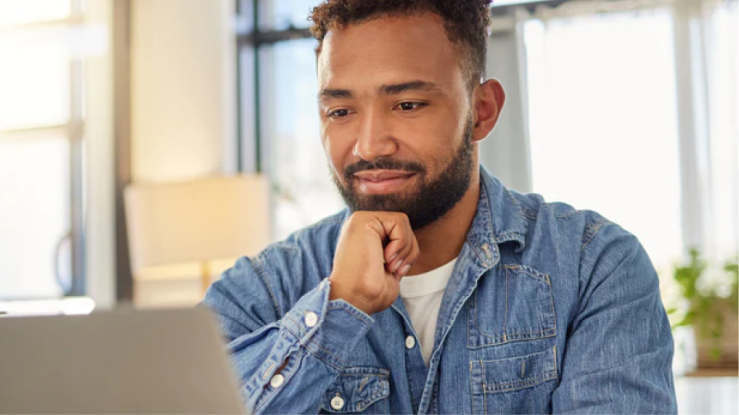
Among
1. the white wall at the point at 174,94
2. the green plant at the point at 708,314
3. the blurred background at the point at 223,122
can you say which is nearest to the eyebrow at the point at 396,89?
the green plant at the point at 708,314

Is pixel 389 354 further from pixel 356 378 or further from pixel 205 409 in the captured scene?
pixel 205 409

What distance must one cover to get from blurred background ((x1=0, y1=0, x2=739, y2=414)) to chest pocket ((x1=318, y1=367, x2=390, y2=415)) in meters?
2.65

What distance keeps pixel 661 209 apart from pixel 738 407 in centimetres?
261

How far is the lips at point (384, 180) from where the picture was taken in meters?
1.42

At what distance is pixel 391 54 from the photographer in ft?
4.70

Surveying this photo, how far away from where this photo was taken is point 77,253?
13.6 feet

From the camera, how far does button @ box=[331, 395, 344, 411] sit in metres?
1.34

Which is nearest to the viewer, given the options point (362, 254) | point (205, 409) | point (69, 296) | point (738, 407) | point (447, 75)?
point (205, 409)

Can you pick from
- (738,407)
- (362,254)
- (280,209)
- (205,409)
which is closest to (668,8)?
(280,209)

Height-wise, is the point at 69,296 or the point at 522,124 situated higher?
the point at 522,124

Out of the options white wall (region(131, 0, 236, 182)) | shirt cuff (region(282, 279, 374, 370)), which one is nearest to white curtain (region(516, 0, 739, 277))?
white wall (region(131, 0, 236, 182))

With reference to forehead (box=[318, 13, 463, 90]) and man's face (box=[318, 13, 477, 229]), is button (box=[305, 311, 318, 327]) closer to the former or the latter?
man's face (box=[318, 13, 477, 229])

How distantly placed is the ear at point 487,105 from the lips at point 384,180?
23cm

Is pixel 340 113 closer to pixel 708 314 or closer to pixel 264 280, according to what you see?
pixel 264 280
